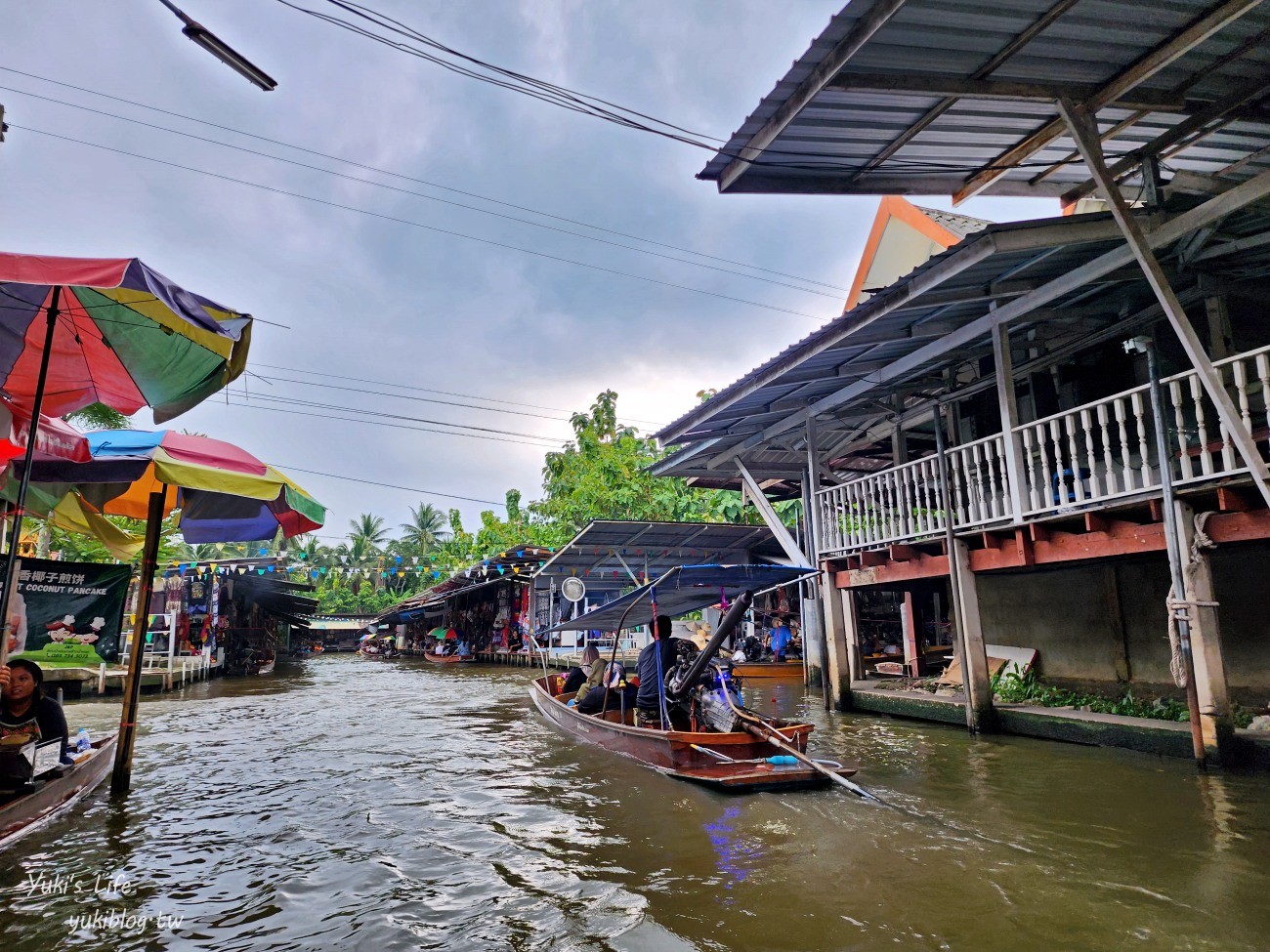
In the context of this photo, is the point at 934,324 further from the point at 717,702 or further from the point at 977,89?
the point at 717,702

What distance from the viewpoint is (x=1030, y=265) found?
25.0 feet

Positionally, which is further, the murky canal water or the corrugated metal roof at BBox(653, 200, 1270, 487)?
the corrugated metal roof at BBox(653, 200, 1270, 487)

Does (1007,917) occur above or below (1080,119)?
below

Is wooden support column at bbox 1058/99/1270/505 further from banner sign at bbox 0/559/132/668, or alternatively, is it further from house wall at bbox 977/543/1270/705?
banner sign at bbox 0/559/132/668

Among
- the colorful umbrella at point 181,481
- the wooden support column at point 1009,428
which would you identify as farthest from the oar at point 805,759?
the colorful umbrella at point 181,481

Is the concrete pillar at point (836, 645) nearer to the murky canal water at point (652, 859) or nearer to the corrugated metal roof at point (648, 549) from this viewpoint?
the murky canal water at point (652, 859)

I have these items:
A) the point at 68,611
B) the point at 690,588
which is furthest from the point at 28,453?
the point at 690,588

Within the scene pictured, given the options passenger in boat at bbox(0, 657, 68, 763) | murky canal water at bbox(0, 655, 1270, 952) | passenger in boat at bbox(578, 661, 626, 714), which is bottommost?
murky canal water at bbox(0, 655, 1270, 952)

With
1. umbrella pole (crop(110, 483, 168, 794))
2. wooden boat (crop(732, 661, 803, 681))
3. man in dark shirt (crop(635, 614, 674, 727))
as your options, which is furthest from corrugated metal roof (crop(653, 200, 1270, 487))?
umbrella pole (crop(110, 483, 168, 794))

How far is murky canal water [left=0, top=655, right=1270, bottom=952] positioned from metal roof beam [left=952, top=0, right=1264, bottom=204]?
5261 mm

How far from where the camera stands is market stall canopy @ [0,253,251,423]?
4.22 m

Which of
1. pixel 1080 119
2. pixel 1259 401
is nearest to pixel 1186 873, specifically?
pixel 1080 119

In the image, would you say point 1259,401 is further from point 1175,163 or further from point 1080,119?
point 1080,119

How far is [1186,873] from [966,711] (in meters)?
4.77
